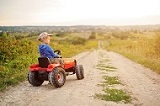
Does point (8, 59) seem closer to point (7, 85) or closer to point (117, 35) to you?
point (7, 85)

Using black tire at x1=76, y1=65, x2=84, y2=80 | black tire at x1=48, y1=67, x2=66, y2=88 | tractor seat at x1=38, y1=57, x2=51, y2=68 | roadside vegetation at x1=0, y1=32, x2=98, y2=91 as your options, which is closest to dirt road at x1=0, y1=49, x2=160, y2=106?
black tire at x1=48, y1=67, x2=66, y2=88

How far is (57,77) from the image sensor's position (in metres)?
10.7

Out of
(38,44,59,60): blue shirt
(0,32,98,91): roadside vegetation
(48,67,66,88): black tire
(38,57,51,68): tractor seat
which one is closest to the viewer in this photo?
(48,67,66,88): black tire

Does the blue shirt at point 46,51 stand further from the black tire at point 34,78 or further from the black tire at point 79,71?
the black tire at point 79,71

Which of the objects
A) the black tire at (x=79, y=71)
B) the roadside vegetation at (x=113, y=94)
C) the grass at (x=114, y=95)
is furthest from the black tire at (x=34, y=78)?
the grass at (x=114, y=95)

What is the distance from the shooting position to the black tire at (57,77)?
1052cm

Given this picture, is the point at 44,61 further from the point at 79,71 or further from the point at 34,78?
the point at 79,71

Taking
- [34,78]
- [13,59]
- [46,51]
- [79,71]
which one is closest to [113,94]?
[46,51]

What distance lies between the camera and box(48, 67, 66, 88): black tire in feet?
34.5

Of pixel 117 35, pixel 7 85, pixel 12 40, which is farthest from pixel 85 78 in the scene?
pixel 117 35

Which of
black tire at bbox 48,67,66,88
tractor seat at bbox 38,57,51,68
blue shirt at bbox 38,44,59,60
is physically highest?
blue shirt at bbox 38,44,59,60

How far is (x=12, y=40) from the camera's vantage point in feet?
64.6

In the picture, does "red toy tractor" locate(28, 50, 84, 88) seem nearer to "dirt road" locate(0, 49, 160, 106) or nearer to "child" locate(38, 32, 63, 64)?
"dirt road" locate(0, 49, 160, 106)

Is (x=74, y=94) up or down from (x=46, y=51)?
down
